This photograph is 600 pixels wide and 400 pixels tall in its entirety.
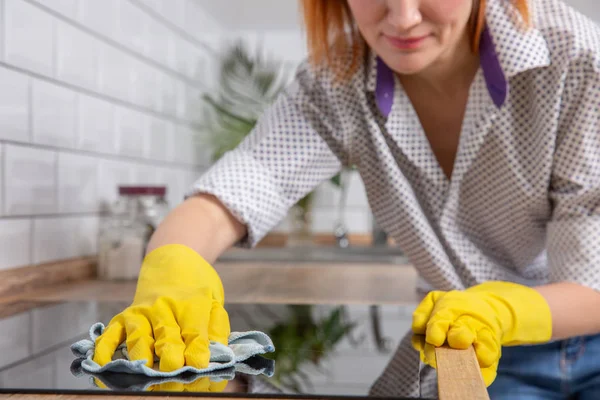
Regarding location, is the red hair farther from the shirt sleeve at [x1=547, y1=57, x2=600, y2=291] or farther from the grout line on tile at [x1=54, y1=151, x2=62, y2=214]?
the grout line on tile at [x1=54, y1=151, x2=62, y2=214]

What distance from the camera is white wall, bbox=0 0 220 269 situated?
112 cm

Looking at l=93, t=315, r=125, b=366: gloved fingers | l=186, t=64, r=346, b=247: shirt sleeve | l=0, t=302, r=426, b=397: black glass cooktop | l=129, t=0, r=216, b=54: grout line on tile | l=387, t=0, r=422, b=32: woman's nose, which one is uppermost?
l=129, t=0, r=216, b=54: grout line on tile

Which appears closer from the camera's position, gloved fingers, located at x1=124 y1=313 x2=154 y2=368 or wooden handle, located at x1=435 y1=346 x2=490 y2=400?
wooden handle, located at x1=435 y1=346 x2=490 y2=400

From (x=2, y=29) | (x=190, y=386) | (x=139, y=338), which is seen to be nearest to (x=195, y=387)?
(x=190, y=386)

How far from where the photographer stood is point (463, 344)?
2.06 ft

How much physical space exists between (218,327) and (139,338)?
0.08m

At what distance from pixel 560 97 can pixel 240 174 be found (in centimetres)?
42

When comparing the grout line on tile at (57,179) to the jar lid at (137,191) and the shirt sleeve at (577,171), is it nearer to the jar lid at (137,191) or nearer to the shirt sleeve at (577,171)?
the jar lid at (137,191)

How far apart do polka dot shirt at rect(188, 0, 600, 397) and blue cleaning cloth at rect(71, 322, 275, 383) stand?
306 mm

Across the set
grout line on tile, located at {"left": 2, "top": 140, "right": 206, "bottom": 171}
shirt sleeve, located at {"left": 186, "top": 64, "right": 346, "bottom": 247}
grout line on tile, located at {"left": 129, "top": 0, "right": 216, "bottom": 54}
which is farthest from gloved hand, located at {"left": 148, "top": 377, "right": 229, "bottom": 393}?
grout line on tile, located at {"left": 129, "top": 0, "right": 216, "bottom": 54}

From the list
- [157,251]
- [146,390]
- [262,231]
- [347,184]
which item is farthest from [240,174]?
[347,184]

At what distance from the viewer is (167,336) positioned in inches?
24.1

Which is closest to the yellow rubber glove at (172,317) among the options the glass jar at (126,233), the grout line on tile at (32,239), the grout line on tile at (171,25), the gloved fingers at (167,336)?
the gloved fingers at (167,336)

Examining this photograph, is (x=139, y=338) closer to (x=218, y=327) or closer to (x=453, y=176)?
(x=218, y=327)
